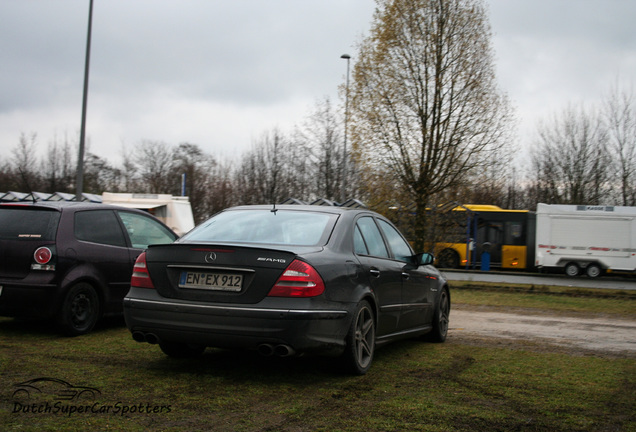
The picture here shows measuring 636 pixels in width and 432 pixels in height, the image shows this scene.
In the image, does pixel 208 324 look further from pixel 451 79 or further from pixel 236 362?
pixel 451 79

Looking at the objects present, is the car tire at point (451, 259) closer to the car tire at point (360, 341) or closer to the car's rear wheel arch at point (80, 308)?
the car's rear wheel arch at point (80, 308)

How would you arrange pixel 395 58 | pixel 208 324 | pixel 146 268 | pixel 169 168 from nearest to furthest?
pixel 208 324 → pixel 146 268 → pixel 395 58 → pixel 169 168

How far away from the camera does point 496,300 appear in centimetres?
1592

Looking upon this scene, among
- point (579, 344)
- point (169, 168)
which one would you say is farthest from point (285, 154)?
point (579, 344)

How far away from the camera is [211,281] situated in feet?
17.1

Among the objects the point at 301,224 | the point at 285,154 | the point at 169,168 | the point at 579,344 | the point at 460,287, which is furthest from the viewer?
the point at 169,168

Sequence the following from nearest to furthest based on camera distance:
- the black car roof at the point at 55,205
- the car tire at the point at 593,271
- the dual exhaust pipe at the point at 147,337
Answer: the dual exhaust pipe at the point at 147,337, the black car roof at the point at 55,205, the car tire at the point at 593,271

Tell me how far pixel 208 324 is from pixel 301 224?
1.35m

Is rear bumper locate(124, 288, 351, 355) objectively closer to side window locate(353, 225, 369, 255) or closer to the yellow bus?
side window locate(353, 225, 369, 255)

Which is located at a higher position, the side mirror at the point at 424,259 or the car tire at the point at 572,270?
the side mirror at the point at 424,259

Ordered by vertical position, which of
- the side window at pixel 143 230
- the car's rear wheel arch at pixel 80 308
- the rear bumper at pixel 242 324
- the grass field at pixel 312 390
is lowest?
the grass field at pixel 312 390

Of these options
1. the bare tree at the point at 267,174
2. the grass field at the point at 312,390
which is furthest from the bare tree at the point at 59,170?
the grass field at the point at 312,390

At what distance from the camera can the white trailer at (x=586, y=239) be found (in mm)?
30734

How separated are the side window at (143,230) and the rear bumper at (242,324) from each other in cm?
352
